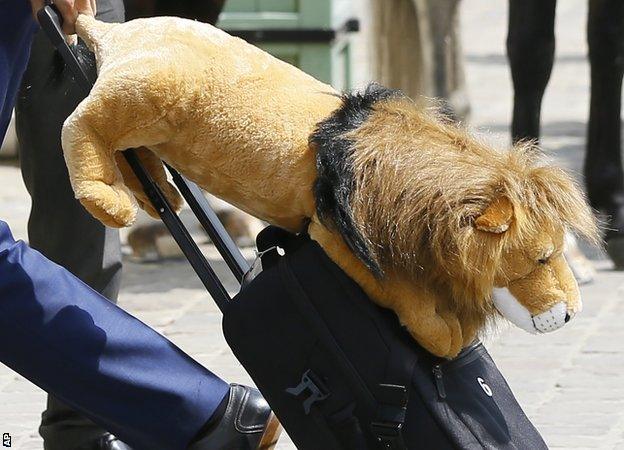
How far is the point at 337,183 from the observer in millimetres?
2330

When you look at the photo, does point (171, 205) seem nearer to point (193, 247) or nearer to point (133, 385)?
point (193, 247)

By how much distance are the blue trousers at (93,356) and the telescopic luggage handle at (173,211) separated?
0.13 m

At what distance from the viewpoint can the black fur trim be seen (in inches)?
91.7

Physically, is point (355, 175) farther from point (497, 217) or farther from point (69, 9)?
point (69, 9)

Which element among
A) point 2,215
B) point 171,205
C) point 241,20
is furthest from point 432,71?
point 171,205

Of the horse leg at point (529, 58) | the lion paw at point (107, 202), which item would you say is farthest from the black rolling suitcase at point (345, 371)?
the horse leg at point (529, 58)

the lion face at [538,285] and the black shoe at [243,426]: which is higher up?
the lion face at [538,285]

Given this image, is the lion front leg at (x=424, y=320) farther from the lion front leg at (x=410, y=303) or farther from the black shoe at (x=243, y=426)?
the black shoe at (x=243, y=426)

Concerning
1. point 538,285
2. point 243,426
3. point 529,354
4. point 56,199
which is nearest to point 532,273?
point 538,285

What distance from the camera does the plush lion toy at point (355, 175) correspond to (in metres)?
2.32

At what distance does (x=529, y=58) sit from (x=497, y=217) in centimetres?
246

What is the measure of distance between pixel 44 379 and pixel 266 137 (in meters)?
0.55

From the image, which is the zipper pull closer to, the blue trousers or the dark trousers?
the blue trousers

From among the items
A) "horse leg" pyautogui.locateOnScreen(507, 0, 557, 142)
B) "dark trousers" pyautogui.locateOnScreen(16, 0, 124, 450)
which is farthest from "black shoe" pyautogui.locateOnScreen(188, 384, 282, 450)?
"horse leg" pyautogui.locateOnScreen(507, 0, 557, 142)
